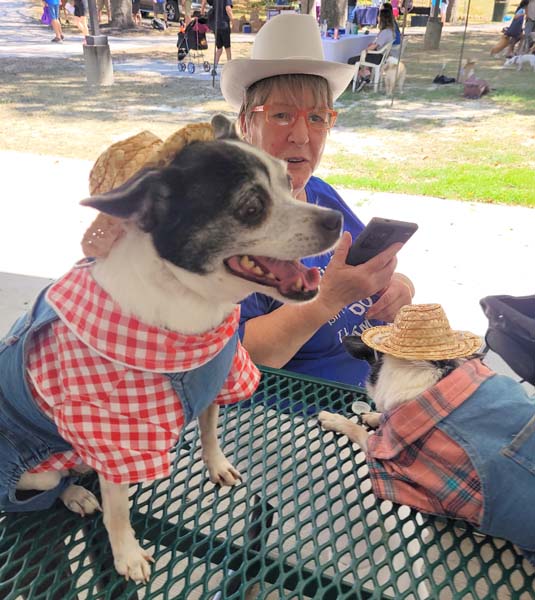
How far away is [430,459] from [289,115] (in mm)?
1301

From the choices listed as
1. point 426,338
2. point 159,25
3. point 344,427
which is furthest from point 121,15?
point 426,338

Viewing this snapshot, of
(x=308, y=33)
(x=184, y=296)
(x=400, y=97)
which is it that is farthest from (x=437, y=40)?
(x=184, y=296)

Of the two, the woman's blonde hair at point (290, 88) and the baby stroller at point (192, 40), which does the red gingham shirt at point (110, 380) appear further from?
the baby stroller at point (192, 40)

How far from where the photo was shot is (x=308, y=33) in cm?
216

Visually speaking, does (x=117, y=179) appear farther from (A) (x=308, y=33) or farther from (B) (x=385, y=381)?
(A) (x=308, y=33)

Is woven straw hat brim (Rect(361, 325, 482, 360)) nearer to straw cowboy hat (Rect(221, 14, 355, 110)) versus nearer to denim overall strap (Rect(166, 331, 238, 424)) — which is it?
denim overall strap (Rect(166, 331, 238, 424))

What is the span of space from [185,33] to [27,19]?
19.4 meters

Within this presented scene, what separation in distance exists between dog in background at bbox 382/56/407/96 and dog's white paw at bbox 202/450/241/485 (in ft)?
40.1

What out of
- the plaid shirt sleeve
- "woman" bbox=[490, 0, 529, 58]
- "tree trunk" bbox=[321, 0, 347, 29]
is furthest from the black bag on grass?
the plaid shirt sleeve

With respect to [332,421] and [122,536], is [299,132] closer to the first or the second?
[332,421]

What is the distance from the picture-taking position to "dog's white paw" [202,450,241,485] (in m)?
1.47

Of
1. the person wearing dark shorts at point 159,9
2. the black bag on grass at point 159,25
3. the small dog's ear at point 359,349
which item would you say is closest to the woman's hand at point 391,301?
the small dog's ear at point 359,349

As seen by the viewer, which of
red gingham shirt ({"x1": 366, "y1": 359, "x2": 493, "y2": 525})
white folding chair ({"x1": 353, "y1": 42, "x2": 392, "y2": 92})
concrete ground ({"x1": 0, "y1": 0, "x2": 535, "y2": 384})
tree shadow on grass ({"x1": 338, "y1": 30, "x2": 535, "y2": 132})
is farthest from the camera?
white folding chair ({"x1": 353, "y1": 42, "x2": 392, "y2": 92})

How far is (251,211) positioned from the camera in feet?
4.04
